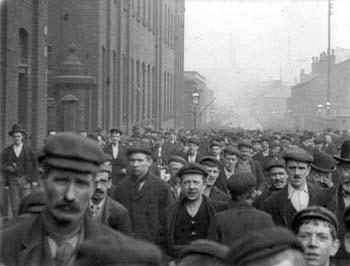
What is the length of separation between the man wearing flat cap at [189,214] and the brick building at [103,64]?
13.7 m

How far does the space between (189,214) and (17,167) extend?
737 cm

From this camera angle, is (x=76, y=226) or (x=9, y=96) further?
(x=9, y=96)

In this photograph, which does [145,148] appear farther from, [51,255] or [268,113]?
[268,113]

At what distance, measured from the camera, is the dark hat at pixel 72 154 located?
3.79 metres

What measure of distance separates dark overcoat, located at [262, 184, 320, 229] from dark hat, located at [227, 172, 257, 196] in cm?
65

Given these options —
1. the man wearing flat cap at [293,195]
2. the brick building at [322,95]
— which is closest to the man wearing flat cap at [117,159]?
the man wearing flat cap at [293,195]

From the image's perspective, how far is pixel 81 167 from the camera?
12.5 feet

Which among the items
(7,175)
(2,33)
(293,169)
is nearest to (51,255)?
(293,169)

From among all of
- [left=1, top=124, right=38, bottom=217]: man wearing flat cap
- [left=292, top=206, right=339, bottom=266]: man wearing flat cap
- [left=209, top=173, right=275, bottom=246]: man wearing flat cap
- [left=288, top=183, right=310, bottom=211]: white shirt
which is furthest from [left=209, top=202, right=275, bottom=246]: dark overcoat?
[left=1, top=124, right=38, bottom=217]: man wearing flat cap

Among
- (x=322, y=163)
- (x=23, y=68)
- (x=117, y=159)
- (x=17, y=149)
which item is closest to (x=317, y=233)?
(x=322, y=163)

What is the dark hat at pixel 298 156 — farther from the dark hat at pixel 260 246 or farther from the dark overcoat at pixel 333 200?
the dark hat at pixel 260 246

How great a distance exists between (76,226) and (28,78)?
687 inches

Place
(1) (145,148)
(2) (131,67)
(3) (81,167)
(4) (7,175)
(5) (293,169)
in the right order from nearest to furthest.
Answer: (3) (81,167) → (5) (293,169) → (1) (145,148) → (4) (7,175) → (2) (131,67)

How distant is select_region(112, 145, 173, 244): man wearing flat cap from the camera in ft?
30.4
